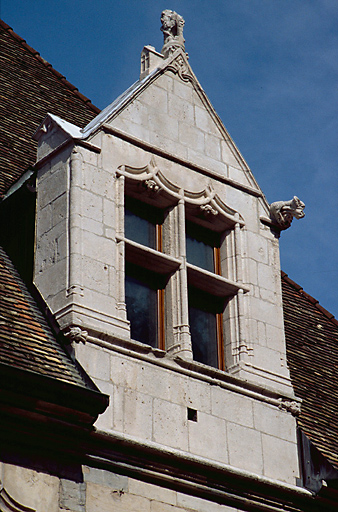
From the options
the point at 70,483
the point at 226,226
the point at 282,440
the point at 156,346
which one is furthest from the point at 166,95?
the point at 70,483

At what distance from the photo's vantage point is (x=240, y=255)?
455 inches

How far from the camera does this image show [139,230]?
11.1 meters

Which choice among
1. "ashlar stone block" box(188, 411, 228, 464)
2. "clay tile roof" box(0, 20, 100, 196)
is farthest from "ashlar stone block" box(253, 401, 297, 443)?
"clay tile roof" box(0, 20, 100, 196)

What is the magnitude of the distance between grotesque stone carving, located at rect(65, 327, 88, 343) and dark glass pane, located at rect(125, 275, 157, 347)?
827 mm

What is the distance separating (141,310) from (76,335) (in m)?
1.17

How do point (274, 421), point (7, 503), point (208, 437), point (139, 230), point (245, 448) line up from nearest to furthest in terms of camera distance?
1. point (7, 503)
2. point (208, 437)
3. point (245, 448)
4. point (274, 421)
5. point (139, 230)

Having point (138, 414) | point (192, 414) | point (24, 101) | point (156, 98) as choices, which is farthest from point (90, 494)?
point (24, 101)

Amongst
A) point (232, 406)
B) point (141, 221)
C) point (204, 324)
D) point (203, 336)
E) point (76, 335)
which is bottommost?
point (232, 406)

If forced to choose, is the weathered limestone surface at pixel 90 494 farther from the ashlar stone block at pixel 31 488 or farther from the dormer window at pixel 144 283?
the dormer window at pixel 144 283

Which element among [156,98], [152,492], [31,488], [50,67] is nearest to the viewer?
[31,488]

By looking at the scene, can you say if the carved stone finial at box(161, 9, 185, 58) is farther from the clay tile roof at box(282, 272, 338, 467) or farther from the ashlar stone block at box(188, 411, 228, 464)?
the ashlar stone block at box(188, 411, 228, 464)

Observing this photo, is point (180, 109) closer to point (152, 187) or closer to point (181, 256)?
point (152, 187)

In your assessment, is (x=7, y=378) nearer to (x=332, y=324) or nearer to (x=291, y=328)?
(x=291, y=328)

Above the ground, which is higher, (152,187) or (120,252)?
(152,187)
